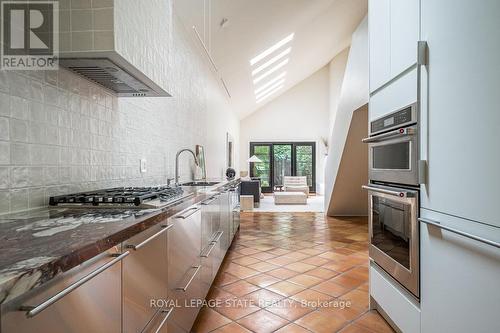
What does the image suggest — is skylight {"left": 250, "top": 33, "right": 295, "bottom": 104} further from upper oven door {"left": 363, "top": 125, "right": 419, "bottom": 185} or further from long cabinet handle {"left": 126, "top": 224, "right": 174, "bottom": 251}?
long cabinet handle {"left": 126, "top": 224, "right": 174, "bottom": 251}

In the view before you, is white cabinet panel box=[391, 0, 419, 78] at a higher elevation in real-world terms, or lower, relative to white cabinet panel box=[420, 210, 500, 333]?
higher

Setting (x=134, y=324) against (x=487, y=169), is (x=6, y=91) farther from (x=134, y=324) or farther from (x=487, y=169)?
(x=487, y=169)

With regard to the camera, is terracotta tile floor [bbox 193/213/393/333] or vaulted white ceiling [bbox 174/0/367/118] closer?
terracotta tile floor [bbox 193/213/393/333]

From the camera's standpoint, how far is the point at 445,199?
56.6 inches

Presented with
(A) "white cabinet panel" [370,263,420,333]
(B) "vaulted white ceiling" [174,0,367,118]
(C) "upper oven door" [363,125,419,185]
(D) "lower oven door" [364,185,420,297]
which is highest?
(B) "vaulted white ceiling" [174,0,367,118]

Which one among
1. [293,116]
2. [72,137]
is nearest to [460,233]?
[72,137]

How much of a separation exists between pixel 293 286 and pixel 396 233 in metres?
1.15

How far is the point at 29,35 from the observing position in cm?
132

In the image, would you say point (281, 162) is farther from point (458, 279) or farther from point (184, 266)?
point (458, 279)

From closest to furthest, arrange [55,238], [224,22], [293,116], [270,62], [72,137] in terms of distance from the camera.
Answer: [55,238] → [72,137] → [224,22] → [270,62] → [293,116]

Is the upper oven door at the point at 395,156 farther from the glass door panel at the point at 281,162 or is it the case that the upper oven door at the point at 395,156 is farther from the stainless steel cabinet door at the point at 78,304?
the glass door panel at the point at 281,162

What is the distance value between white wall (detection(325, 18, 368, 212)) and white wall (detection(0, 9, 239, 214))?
7.63ft

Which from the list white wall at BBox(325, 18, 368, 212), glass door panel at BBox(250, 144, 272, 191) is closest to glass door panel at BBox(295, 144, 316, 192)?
glass door panel at BBox(250, 144, 272, 191)

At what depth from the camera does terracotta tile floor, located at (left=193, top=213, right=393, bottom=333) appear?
82.7 inches
